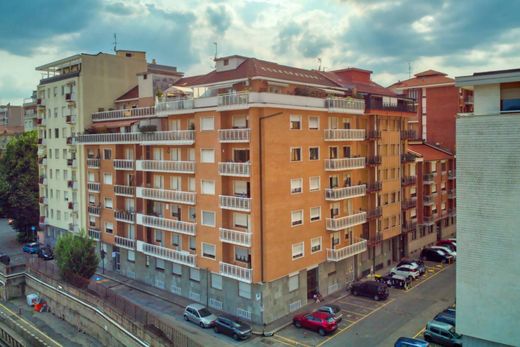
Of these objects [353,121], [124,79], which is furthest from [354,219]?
[124,79]

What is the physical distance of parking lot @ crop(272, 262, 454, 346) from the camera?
3494 cm

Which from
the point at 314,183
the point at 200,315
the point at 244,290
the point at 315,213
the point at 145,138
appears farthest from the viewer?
the point at 145,138

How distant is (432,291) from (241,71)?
28.7m

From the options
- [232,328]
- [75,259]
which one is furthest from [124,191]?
[232,328]

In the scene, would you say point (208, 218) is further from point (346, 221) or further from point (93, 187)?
point (93, 187)

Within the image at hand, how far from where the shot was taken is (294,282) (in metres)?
40.3

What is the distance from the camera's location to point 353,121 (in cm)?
4747

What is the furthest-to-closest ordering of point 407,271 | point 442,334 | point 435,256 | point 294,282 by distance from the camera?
point 435,256
point 407,271
point 294,282
point 442,334

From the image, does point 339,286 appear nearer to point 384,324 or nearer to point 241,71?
point 384,324

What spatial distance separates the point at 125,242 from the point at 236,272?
18.4 meters

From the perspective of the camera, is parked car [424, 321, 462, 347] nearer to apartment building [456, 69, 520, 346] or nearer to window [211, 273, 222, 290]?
apartment building [456, 69, 520, 346]

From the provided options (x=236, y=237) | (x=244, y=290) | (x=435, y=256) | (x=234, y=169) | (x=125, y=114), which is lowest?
(x=435, y=256)

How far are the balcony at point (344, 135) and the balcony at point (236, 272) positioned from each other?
48.0ft

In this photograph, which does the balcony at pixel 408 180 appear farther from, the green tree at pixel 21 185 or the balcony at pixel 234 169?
the green tree at pixel 21 185
